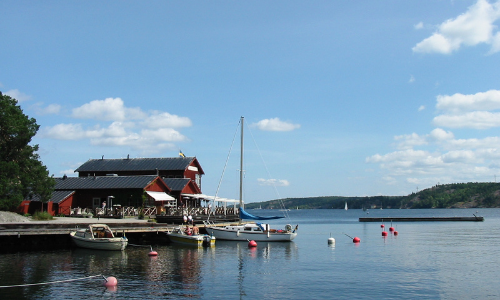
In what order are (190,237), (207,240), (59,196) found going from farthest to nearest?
(59,196), (207,240), (190,237)

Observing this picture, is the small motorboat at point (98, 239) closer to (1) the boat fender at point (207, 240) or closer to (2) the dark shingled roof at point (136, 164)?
(1) the boat fender at point (207, 240)

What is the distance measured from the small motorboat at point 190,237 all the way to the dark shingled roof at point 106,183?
43.8 feet

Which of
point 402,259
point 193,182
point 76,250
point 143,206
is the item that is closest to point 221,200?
point 193,182

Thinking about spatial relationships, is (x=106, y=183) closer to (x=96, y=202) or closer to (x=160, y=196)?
(x=96, y=202)

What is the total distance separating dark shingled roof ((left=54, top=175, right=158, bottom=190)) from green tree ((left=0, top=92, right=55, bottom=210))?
8927 millimetres

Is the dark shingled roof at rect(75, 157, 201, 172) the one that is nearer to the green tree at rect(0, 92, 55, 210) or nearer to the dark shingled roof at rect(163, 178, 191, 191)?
the dark shingled roof at rect(163, 178, 191, 191)

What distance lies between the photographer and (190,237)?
148 feet

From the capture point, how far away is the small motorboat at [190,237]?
147 ft

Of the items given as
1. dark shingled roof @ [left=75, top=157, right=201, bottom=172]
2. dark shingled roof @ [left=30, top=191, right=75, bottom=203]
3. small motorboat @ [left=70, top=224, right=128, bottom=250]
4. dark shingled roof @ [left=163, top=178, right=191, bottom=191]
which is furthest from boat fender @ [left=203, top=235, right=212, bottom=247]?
dark shingled roof @ [left=75, top=157, right=201, bottom=172]

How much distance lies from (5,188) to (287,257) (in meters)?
28.3

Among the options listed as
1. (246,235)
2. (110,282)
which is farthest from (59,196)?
(110,282)

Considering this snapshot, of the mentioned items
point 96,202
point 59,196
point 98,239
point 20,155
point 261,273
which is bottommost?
point 261,273

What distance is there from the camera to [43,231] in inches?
1553

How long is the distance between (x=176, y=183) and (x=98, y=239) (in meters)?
28.0
